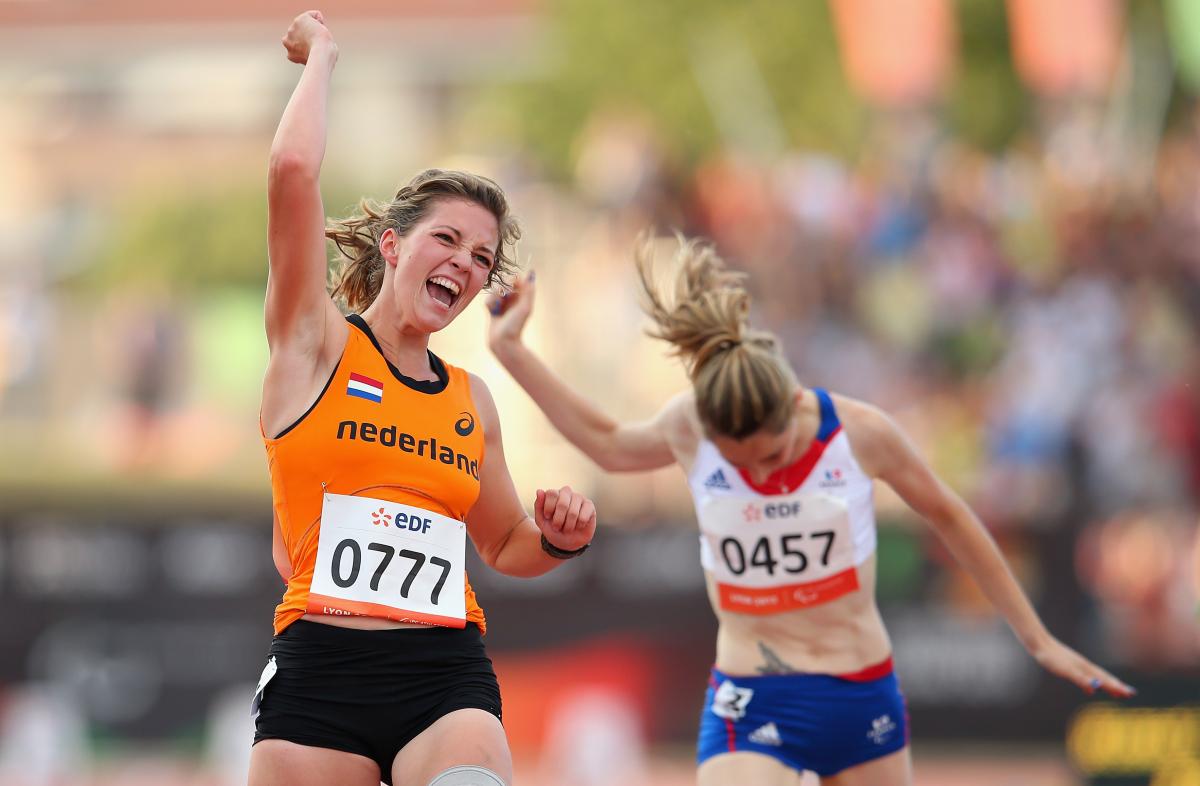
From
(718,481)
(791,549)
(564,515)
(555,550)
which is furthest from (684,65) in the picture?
(564,515)

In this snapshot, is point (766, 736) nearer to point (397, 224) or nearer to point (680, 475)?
point (397, 224)

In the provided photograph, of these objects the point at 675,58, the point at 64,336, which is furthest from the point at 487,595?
the point at 675,58

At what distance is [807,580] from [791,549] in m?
0.11

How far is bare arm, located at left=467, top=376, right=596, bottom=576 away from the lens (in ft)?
13.7

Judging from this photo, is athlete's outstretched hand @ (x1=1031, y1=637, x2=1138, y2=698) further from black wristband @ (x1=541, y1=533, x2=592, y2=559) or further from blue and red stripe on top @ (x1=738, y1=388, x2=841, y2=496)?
black wristband @ (x1=541, y1=533, x2=592, y2=559)

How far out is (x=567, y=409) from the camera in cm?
529

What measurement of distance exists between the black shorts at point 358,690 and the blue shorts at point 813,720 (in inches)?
54.1

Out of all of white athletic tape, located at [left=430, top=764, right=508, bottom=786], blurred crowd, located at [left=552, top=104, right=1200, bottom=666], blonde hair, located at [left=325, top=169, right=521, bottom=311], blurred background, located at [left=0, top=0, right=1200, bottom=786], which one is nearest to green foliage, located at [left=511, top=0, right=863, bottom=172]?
blurred crowd, located at [left=552, top=104, right=1200, bottom=666]

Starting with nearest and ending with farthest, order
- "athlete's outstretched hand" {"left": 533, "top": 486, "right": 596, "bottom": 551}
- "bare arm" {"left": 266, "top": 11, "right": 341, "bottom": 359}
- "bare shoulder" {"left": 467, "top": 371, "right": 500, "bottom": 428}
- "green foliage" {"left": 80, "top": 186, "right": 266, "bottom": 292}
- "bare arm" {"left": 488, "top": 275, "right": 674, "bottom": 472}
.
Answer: "bare arm" {"left": 266, "top": 11, "right": 341, "bottom": 359} < "athlete's outstretched hand" {"left": 533, "top": 486, "right": 596, "bottom": 551} < "bare shoulder" {"left": 467, "top": 371, "right": 500, "bottom": 428} < "bare arm" {"left": 488, "top": 275, "right": 674, "bottom": 472} < "green foliage" {"left": 80, "top": 186, "right": 266, "bottom": 292}

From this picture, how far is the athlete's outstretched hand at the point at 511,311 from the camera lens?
17.3 feet

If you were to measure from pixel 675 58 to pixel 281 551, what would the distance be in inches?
1095

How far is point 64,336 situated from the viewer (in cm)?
1257

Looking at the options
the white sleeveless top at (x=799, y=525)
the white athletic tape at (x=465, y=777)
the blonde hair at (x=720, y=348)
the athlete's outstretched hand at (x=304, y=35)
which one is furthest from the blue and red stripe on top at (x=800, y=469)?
the athlete's outstretched hand at (x=304, y=35)

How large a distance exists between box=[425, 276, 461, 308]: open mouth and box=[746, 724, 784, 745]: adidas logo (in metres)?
1.79
